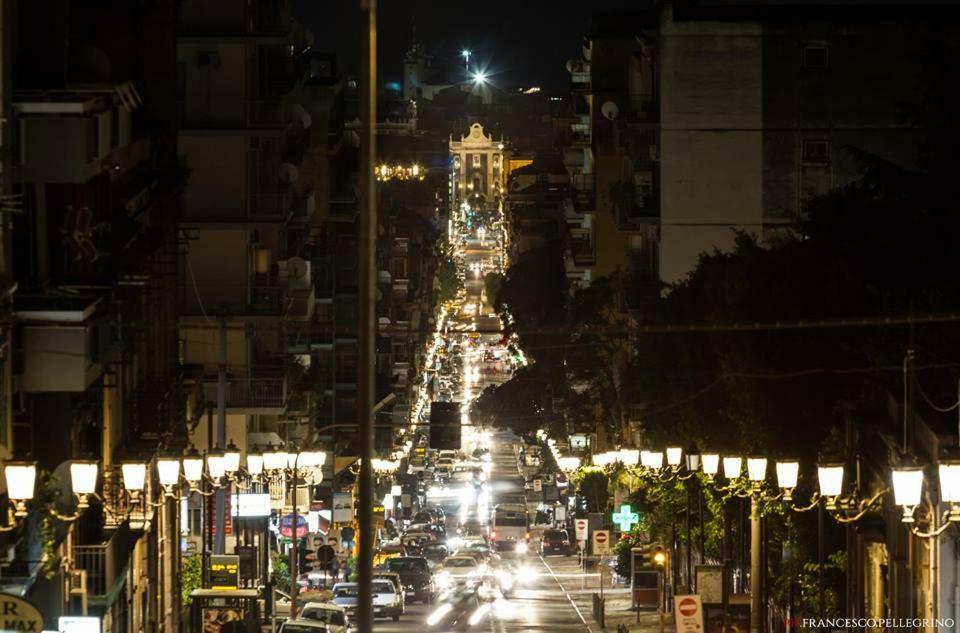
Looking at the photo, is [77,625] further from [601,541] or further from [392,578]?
[601,541]

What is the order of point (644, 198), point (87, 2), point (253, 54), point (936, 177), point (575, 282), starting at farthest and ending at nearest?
1. point (575, 282)
2. point (644, 198)
3. point (253, 54)
4. point (936, 177)
5. point (87, 2)

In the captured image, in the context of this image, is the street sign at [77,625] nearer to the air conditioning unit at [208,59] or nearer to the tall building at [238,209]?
the tall building at [238,209]

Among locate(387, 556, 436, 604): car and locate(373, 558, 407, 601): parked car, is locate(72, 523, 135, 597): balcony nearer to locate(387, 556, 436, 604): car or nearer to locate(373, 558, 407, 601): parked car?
locate(373, 558, 407, 601): parked car

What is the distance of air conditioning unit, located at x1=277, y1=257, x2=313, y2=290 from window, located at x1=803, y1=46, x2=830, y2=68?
1773cm

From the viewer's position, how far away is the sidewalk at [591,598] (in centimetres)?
6309

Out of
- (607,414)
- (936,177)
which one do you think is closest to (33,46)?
(936,177)

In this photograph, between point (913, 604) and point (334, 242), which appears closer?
point (913, 604)

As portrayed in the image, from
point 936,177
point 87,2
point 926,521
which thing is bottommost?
point 926,521

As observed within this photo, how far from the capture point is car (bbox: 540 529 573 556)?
101 m

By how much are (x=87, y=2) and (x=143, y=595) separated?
455 inches

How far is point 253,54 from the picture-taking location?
65.8 meters

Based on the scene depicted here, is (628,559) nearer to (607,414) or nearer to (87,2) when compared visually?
(607,414)

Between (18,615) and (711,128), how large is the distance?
54879 millimetres

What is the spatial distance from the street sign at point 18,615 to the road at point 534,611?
31.2 m
